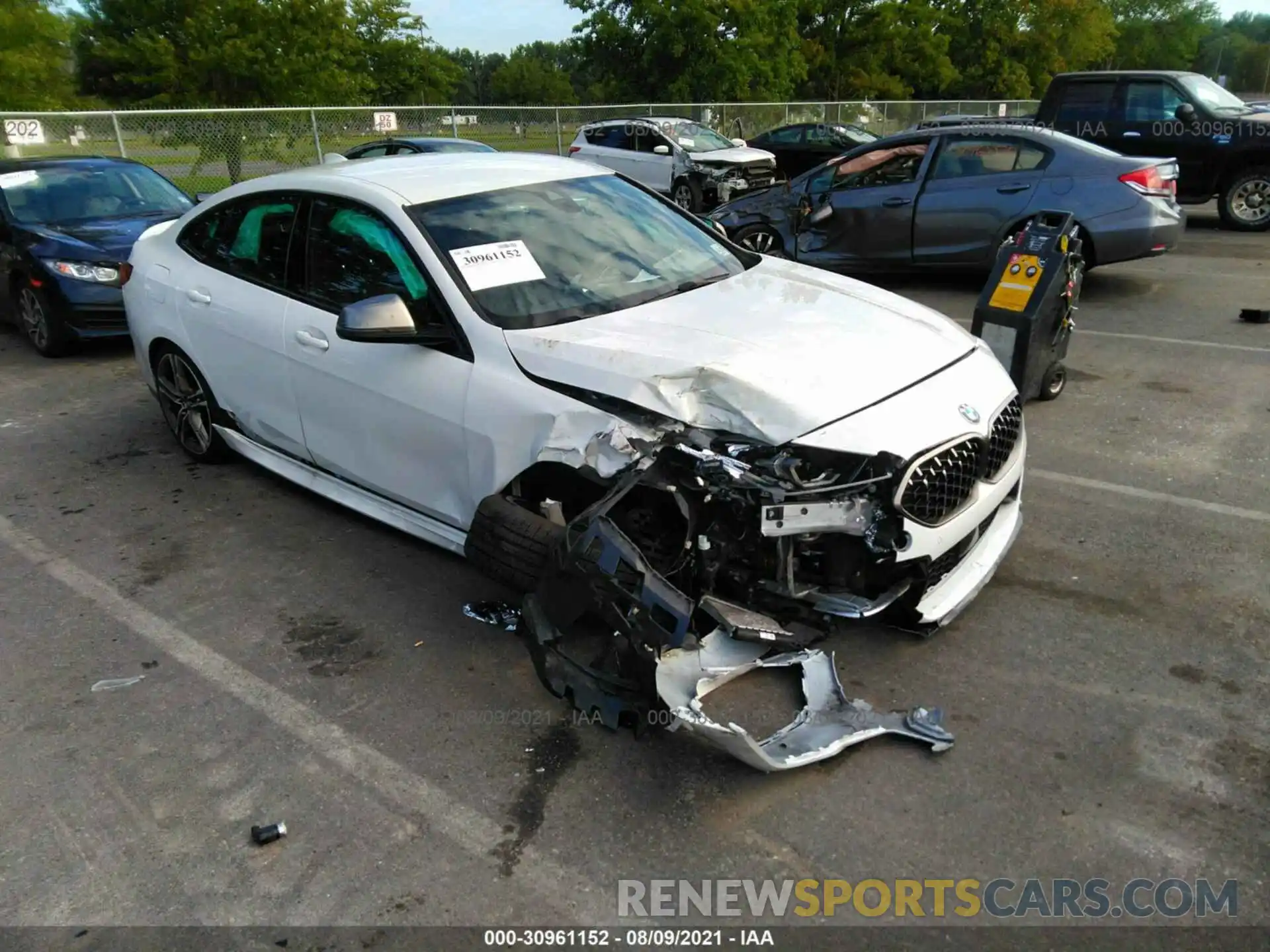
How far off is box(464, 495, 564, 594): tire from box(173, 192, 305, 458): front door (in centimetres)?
150

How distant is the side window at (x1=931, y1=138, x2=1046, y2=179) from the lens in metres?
8.63

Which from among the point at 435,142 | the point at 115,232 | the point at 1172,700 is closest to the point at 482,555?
the point at 1172,700

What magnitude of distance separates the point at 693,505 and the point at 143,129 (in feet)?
52.3

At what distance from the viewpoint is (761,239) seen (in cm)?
1012

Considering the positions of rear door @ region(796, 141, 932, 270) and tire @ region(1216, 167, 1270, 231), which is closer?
rear door @ region(796, 141, 932, 270)

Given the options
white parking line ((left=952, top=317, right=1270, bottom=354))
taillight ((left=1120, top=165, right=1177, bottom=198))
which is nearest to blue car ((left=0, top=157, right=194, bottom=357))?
white parking line ((left=952, top=317, right=1270, bottom=354))

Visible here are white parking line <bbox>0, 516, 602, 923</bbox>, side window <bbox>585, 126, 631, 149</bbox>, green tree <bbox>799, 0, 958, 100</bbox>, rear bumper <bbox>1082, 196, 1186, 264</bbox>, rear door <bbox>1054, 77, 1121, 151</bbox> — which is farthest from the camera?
green tree <bbox>799, 0, 958, 100</bbox>

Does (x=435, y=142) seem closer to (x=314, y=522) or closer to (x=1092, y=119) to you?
(x=1092, y=119)

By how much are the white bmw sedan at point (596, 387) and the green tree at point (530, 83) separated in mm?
71717

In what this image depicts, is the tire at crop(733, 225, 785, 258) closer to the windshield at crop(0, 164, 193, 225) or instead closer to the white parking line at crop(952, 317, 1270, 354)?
the white parking line at crop(952, 317, 1270, 354)

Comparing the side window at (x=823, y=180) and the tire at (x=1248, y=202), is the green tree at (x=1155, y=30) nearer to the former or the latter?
the tire at (x=1248, y=202)

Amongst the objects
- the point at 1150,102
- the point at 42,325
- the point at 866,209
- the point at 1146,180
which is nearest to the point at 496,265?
the point at 42,325

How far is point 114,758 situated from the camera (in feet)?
10.2

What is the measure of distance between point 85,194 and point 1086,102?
12.0 meters
